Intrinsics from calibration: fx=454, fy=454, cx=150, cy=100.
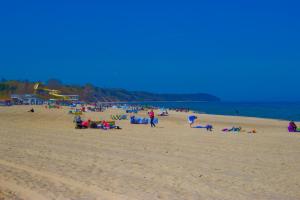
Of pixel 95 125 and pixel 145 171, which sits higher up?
pixel 95 125

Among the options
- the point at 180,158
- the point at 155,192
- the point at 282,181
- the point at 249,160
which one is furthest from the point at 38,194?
the point at 249,160

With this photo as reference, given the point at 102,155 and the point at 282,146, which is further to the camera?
the point at 282,146

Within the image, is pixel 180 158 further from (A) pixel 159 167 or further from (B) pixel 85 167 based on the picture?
(B) pixel 85 167

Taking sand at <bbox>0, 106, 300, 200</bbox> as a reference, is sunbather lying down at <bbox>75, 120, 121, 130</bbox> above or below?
above

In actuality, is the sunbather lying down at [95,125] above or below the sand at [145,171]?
above

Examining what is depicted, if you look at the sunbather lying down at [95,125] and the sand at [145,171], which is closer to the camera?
the sand at [145,171]

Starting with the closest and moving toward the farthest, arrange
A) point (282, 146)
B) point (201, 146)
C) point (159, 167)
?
point (159, 167) < point (201, 146) < point (282, 146)

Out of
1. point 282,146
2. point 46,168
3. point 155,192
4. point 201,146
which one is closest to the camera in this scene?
point 155,192

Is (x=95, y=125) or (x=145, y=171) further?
(x=95, y=125)

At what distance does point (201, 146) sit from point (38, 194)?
8.63 meters

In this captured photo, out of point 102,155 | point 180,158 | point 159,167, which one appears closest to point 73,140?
point 102,155

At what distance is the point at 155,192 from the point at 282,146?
373 inches

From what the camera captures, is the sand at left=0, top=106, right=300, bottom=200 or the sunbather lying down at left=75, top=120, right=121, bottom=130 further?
the sunbather lying down at left=75, top=120, right=121, bottom=130

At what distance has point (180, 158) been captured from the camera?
38.2 ft
